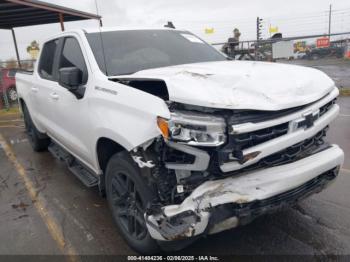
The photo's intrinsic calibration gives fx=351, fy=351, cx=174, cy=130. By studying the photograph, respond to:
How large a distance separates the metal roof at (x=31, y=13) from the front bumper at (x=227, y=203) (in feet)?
27.7

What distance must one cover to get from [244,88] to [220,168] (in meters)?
0.58

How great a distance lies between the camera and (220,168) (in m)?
2.32

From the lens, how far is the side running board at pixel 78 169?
3.76 m

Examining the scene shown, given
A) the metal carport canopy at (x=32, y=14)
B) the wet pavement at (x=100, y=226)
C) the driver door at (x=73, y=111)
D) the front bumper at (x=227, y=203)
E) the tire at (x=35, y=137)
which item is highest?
the metal carport canopy at (x=32, y=14)

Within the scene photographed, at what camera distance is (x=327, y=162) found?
2.71 meters

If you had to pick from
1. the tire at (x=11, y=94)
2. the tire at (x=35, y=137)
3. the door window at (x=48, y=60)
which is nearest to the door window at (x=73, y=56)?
the door window at (x=48, y=60)

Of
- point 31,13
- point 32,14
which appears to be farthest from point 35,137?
point 32,14

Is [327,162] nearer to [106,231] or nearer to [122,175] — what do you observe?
[122,175]

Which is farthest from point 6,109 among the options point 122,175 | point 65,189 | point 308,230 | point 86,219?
point 308,230

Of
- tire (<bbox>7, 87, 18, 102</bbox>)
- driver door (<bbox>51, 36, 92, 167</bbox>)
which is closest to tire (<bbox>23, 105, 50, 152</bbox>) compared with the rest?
driver door (<bbox>51, 36, 92, 167</bbox>)

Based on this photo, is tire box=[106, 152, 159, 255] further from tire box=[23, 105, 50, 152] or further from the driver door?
tire box=[23, 105, 50, 152]

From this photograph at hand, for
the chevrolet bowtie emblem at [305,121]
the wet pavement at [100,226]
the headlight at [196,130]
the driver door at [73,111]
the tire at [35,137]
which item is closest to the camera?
the headlight at [196,130]

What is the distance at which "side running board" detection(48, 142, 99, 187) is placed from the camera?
12.4 ft

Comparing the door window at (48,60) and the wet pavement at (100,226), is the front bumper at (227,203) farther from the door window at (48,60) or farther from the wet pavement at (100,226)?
the door window at (48,60)
